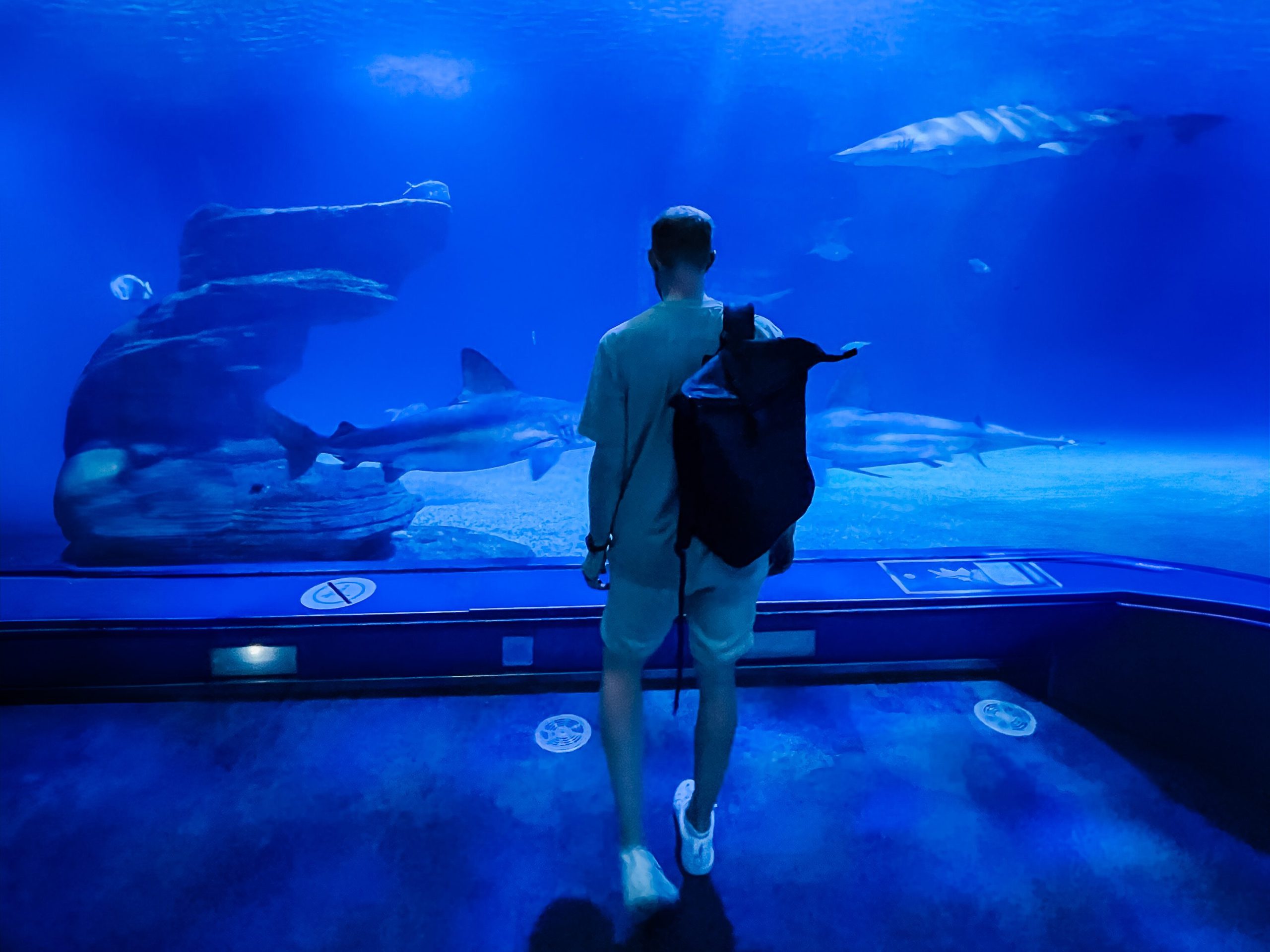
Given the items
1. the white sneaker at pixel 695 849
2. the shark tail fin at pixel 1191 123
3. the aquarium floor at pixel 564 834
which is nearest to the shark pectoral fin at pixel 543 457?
the aquarium floor at pixel 564 834

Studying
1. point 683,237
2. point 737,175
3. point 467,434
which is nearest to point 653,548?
point 683,237

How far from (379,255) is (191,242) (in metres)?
1.99

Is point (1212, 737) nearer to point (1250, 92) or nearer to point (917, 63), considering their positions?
point (917, 63)

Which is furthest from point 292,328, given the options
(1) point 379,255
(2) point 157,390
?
(1) point 379,255

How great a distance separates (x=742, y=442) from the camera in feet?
3.44

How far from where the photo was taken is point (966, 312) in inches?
1109

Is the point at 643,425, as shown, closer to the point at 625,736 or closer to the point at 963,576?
the point at 625,736

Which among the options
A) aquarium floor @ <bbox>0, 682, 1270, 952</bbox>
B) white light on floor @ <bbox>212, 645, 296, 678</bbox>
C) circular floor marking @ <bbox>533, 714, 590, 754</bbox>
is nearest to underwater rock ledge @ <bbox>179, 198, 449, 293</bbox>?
white light on floor @ <bbox>212, 645, 296, 678</bbox>

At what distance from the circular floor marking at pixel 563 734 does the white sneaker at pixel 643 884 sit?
663mm

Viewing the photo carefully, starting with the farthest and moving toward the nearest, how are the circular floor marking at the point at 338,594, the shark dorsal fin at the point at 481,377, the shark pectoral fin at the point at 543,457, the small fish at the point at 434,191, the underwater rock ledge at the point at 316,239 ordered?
the small fish at the point at 434,191, the underwater rock ledge at the point at 316,239, the shark pectoral fin at the point at 543,457, the shark dorsal fin at the point at 481,377, the circular floor marking at the point at 338,594

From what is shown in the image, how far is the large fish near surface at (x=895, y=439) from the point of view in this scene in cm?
616

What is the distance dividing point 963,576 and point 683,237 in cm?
209

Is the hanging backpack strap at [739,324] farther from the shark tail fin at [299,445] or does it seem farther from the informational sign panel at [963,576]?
the shark tail fin at [299,445]

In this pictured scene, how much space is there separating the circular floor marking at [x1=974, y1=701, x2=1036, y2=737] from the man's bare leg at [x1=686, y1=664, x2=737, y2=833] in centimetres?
128
